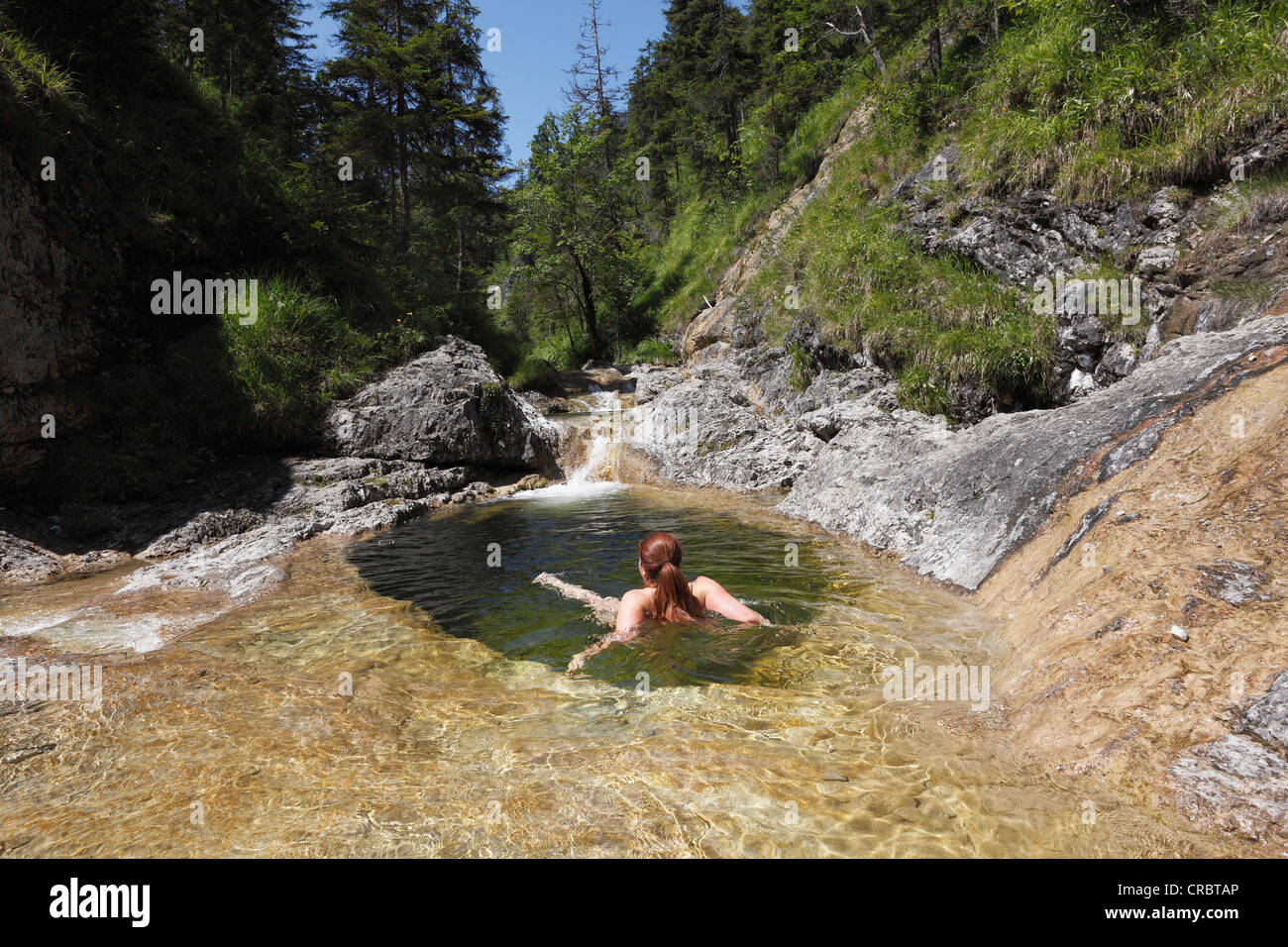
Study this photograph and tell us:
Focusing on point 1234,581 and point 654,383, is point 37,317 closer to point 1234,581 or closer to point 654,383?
point 654,383

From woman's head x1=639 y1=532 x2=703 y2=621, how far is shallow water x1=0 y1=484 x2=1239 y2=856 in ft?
0.75

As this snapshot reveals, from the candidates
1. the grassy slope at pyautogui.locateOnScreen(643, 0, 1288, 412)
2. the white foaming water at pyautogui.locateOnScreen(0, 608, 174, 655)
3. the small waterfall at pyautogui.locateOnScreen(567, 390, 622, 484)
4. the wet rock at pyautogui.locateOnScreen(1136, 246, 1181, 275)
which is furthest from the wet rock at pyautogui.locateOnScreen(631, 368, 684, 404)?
the white foaming water at pyautogui.locateOnScreen(0, 608, 174, 655)

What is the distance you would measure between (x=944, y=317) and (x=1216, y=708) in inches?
354

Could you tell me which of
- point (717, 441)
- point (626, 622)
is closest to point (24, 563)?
point (626, 622)

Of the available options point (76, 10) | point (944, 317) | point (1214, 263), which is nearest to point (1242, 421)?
point (1214, 263)

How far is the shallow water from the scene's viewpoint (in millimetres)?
2342

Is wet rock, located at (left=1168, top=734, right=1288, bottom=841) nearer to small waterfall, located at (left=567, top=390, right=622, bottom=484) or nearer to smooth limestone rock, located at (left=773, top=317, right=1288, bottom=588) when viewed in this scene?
smooth limestone rock, located at (left=773, top=317, right=1288, bottom=588)

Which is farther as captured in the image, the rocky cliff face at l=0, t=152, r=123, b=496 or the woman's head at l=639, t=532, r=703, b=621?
the rocky cliff face at l=0, t=152, r=123, b=496

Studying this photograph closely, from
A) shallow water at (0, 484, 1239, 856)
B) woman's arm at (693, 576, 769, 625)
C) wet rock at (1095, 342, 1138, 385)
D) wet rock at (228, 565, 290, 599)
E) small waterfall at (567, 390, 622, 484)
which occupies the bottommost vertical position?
shallow water at (0, 484, 1239, 856)

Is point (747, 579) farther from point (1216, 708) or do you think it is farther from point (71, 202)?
point (71, 202)

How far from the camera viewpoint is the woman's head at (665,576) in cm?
464

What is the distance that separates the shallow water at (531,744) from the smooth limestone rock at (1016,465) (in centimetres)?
87

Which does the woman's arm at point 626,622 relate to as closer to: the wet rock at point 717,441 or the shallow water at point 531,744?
the shallow water at point 531,744

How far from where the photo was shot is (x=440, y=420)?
38.2 feet
